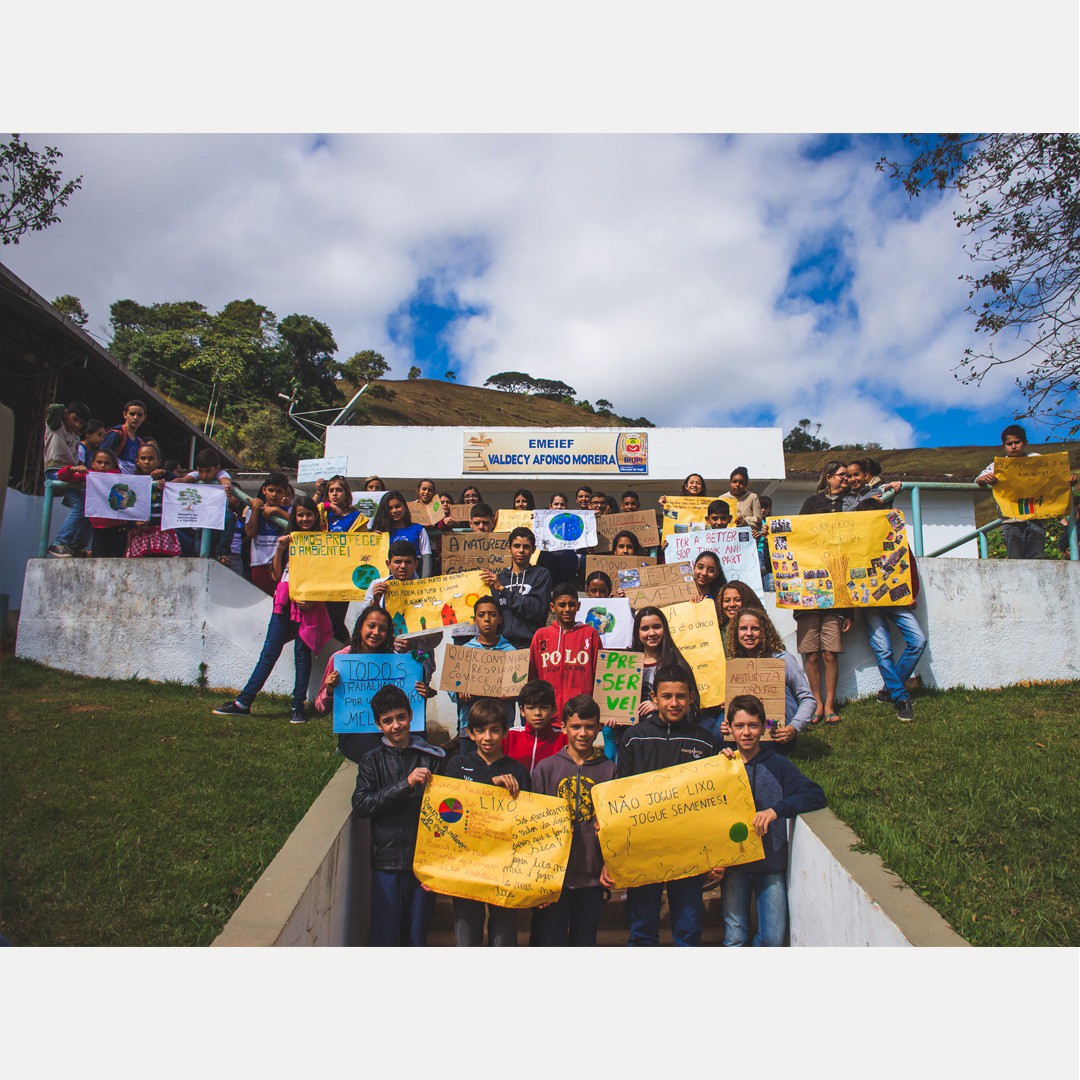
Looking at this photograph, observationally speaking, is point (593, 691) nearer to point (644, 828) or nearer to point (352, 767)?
point (644, 828)

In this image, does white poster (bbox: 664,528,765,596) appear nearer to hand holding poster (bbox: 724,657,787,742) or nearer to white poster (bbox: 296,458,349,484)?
hand holding poster (bbox: 724,657,787,742)

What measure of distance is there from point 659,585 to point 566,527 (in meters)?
1.92

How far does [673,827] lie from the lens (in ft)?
13.9

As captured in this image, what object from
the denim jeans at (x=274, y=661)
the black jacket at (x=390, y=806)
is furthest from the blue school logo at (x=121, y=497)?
the black jacket at (x=390, y=806)

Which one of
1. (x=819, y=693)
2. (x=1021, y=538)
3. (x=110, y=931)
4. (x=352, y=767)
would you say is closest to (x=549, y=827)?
(x=352, y=767)

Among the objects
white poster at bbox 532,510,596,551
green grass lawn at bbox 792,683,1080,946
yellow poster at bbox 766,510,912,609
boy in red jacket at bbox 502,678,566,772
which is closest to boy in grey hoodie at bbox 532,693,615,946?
boy in red jacket at bbox 502,678,566,772

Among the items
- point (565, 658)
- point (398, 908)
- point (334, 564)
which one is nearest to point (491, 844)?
point (398, 908)

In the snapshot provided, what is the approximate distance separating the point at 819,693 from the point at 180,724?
230 inches

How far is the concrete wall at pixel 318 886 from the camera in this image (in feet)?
12.5

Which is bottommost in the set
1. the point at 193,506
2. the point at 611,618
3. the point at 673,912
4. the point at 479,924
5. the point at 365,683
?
the point at 479,924

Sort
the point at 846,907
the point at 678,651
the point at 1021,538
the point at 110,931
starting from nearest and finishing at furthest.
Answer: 1. the point at 110,931
2. the point at 846,907
3. the point at 678,651
4. the point at 1021,538

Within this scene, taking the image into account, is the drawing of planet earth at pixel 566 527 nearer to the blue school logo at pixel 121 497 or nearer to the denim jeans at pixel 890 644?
the denim jeans at pixel 890 644

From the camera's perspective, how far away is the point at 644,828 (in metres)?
4.23

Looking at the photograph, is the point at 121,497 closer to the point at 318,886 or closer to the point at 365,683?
the point at 365,683
